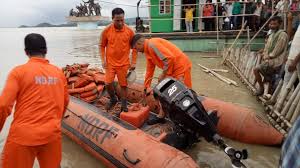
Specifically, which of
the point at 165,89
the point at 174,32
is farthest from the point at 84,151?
the point at 174,32

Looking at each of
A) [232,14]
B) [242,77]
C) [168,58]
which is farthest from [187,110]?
[232,14]

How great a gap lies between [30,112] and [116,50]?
2795 millimetres

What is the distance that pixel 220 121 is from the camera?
502 centimetres

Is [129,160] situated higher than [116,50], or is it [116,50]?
[116,50]

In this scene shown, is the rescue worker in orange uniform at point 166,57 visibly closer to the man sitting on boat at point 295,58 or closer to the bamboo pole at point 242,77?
the man sitting on boat at point 295,58

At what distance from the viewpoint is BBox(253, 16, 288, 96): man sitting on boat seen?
6.15 meters

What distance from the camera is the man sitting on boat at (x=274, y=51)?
6.15 metres

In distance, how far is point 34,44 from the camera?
290 cm

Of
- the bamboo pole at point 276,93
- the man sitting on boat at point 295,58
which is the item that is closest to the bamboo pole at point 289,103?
the man sitting on boat at point 295,58

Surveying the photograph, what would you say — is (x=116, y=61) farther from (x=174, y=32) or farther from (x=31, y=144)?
(x=174, y=32)

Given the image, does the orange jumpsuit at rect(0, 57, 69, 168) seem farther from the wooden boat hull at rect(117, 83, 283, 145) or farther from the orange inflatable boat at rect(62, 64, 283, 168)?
the wooden boat hull at rect(117, 83, 283, 145)

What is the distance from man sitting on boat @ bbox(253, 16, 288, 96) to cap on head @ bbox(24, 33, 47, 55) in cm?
476

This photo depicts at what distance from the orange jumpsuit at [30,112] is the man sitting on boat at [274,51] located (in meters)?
4.71

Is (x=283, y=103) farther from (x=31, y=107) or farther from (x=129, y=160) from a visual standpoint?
(x=31, y=107)
